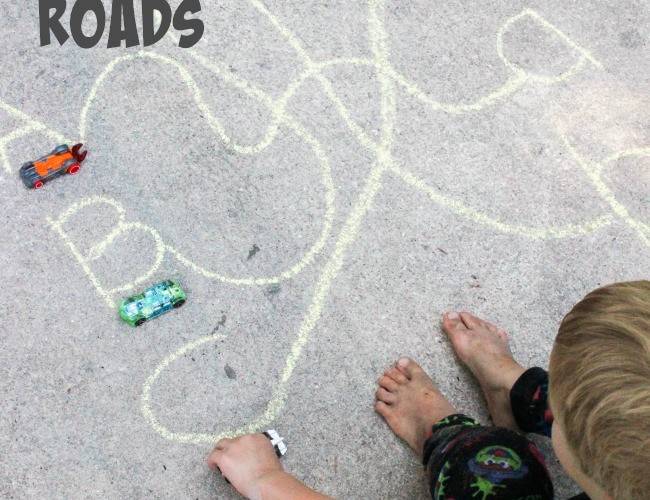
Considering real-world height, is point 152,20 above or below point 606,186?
above

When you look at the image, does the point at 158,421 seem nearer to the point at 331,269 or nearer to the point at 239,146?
the point at 331,269

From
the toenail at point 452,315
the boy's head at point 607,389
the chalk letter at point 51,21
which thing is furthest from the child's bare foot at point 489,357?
the chalk letter at point 51,21

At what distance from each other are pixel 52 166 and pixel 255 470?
0.75 meters

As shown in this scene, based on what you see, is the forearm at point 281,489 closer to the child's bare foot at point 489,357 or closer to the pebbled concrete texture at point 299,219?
the pebbled concrete texture at point 299,219

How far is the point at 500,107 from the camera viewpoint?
1702 mm

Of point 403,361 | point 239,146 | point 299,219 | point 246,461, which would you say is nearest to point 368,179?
point 299,219

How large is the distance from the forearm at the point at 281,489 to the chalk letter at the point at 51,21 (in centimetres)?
109

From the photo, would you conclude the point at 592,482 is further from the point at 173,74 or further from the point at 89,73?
the point at 89,73

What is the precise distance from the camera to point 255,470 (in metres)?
1.32

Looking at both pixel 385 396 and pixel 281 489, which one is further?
pixel 385 396

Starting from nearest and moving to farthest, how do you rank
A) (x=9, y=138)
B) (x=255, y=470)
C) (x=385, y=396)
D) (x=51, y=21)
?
(x=255, y=470) < (x=385, y=396) < (x=9, y=138) < (x=51, y=21)

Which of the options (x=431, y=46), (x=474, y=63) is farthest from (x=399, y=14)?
(x=474, y=63)

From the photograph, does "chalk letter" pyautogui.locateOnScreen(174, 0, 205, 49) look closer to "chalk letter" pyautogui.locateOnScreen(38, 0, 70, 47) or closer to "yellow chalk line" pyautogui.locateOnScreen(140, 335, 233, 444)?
"chalk letter" pyautogui.locateOnScreen(38, 0, 70, 47)

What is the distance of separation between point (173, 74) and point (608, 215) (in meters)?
1.06
